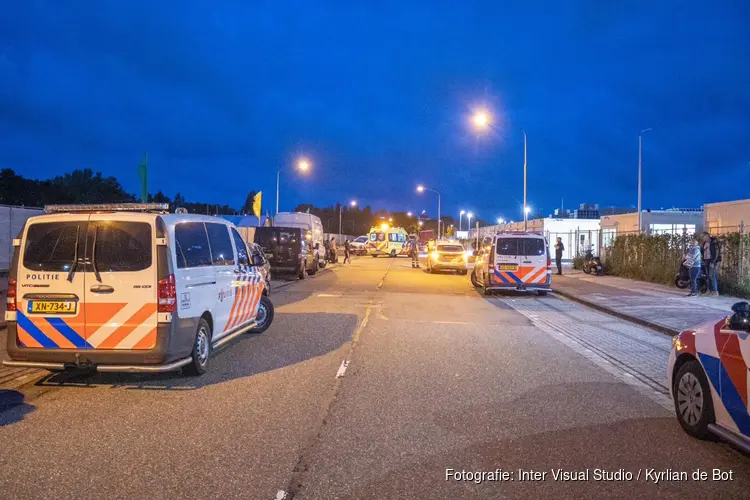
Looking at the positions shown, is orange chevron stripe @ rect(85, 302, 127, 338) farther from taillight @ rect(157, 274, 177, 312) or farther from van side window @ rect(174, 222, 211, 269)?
van side window @ rect(174, 222, 211, 269)

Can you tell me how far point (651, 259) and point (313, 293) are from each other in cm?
1317

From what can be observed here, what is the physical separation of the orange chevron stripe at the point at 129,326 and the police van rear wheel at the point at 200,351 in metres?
0.79

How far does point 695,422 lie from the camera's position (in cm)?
530

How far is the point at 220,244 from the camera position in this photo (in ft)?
28.1

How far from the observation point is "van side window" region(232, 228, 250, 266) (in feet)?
30.6

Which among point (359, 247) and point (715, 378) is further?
point (359, 247)

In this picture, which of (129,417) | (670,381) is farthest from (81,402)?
(670,381)

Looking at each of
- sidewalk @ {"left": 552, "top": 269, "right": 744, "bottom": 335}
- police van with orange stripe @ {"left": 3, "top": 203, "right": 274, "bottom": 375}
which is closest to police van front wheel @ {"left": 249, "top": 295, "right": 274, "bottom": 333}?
police van with orange stripe @ {"left": 3, "top": 203, "right": 274, "bottom": 375}

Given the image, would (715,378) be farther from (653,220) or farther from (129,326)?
(653,220)

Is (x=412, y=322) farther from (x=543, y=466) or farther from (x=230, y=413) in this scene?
(x=543, y=466)

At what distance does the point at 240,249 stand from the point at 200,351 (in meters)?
A: 2.33

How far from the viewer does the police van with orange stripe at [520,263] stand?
18.8m

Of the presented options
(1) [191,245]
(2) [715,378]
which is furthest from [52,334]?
(2) [715,378]

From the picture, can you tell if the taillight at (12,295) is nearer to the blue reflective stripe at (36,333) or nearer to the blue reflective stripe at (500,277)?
the blue reflective stripe at (36,333)
